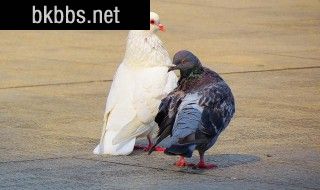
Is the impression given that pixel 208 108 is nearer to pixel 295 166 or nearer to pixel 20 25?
pixel 295 166

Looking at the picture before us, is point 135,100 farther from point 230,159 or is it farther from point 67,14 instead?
point 67,14

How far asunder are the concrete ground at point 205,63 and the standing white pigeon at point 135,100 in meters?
0.16

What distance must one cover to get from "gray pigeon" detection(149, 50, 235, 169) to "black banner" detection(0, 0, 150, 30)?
880cm

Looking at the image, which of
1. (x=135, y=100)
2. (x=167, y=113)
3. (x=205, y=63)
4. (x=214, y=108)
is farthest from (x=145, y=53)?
(x=205, y=63)

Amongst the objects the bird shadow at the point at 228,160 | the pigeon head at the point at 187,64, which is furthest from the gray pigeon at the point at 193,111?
the bird shadow at the point at 228,160

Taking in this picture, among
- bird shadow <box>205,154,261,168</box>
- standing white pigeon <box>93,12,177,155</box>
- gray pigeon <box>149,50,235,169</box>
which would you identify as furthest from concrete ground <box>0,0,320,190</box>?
gray pigeon <box>149,50,235,169</box>

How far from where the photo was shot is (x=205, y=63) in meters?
15.5

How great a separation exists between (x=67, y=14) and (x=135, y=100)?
386 inches

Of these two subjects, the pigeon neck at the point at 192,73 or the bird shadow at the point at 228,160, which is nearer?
the pigeon neck at the point at 192,73

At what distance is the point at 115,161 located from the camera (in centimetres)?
982

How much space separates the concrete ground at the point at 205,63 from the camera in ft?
30.5

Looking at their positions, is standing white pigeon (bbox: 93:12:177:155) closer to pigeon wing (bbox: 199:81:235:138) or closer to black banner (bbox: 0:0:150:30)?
pigeon wing (bbox: 199:81:235:138)

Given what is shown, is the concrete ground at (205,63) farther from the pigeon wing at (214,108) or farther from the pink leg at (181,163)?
the pigeon wing at (214,108)

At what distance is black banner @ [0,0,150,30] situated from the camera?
61.4 ft
